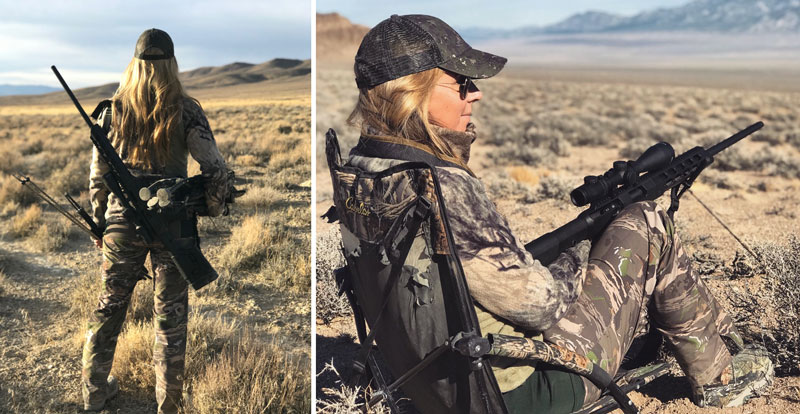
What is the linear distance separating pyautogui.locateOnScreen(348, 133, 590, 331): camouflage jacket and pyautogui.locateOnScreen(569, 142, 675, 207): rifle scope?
0.79 metres

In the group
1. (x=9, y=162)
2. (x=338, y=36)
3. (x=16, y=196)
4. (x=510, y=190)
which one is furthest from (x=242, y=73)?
(x=510, y=190)

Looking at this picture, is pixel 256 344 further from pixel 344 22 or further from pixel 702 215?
pixel 344 22

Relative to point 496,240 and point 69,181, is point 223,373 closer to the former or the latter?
point 496,240

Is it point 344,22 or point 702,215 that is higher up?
point 344,22

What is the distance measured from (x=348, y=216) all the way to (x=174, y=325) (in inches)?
63.0

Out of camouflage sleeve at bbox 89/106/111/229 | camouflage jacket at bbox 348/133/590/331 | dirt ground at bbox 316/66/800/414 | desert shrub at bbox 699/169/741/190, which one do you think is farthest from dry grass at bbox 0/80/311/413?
desert shrub at bbox 699/169/741/190

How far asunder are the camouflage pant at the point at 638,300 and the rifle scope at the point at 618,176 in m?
0.24

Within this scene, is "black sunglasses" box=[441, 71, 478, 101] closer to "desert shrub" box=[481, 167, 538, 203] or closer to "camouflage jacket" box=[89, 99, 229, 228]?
"camouflage jacket" box=[89, 99, 229, 228]

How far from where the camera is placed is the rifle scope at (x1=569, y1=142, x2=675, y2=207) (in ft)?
9.55

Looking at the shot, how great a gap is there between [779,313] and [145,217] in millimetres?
3549

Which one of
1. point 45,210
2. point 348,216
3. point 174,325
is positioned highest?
point 348,216

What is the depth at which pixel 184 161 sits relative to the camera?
3.40m

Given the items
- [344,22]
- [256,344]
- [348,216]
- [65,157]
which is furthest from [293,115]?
[344,22]

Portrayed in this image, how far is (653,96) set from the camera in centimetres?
3078
